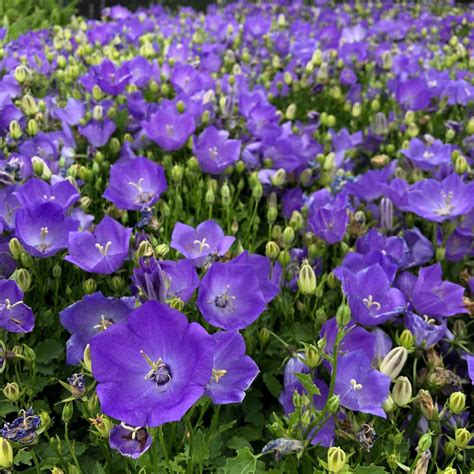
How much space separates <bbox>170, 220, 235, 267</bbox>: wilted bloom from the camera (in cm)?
218

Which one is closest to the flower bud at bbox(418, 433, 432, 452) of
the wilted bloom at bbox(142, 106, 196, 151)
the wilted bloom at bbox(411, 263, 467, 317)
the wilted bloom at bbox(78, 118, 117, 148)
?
the wilted bloom at bbox(411, 263, 467, 317)

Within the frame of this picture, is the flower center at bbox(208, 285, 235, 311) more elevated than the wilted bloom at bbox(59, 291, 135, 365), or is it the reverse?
the flower center at bbox(208, 285, 235, 311)

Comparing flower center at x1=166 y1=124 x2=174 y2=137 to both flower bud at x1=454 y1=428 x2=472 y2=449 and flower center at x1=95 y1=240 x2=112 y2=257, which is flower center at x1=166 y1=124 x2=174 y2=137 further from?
flower bud at x1=454 y1=428 x2=472 y2=449

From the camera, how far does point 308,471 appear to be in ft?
5.63

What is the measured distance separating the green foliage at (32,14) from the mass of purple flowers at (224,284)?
6.22ft

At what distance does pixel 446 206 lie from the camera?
2.55 m

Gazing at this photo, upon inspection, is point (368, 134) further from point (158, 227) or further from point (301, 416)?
point (301, 416)

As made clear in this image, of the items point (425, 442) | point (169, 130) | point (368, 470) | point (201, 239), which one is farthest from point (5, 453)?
point (169, 130)

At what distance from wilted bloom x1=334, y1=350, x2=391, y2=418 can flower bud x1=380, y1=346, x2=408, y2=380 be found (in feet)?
0.11

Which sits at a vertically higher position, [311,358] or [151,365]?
[151,365]

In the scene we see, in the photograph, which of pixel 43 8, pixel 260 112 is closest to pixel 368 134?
pixel 260 112

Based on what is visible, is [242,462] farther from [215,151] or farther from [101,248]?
[215,151]

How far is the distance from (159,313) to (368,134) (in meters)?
2.57

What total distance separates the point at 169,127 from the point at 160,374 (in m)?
1.70
